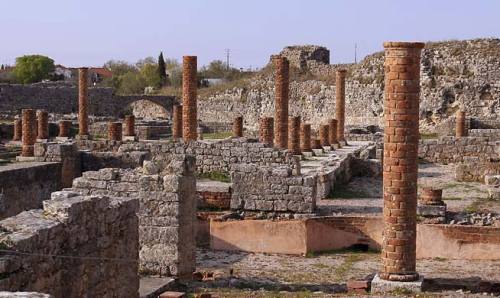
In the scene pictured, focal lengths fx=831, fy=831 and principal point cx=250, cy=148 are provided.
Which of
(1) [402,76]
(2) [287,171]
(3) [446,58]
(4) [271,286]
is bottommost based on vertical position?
(4) [271,286]

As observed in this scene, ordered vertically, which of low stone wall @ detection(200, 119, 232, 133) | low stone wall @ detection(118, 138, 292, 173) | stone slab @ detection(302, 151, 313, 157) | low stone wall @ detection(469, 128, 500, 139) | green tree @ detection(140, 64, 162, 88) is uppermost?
→ green tree @ detection(140, 64, 162, 88)

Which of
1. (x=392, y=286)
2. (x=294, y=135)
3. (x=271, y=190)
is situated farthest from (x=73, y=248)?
(x=294, y=135)

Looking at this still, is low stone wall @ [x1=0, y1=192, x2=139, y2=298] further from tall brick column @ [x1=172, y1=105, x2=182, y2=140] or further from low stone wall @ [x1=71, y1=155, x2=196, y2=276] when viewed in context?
tall brick column @ [x1=172, y1=105, x2=182, y2=140]

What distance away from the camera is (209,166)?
21.5 meters

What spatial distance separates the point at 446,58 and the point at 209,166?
1044 inches

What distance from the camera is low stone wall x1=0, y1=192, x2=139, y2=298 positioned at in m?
6.68

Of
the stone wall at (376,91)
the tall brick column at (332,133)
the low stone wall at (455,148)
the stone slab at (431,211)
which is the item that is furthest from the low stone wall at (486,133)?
the stone slab at (431,211)

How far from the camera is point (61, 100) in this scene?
52.4 meters

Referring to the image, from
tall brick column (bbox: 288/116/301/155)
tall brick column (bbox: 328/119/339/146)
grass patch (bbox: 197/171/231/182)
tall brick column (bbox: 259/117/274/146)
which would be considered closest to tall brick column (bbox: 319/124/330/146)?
tall brick column (bbox: 328/119/339/146)

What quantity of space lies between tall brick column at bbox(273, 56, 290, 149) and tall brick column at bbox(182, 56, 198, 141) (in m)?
2.34

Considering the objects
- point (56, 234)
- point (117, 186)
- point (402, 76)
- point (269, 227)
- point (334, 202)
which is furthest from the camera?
point (334, 202)

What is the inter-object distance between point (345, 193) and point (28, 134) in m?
9.38

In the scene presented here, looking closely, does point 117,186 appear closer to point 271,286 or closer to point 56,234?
point 271,286

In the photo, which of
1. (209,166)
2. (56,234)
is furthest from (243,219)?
(56,234)
